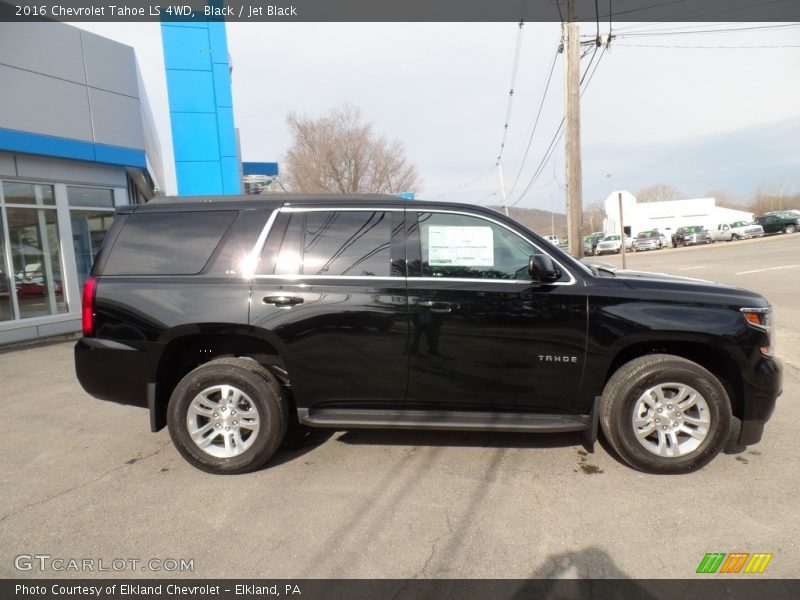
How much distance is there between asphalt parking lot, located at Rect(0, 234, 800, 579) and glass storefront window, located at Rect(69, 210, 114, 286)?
25.0 ft

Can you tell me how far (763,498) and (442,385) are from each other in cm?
218

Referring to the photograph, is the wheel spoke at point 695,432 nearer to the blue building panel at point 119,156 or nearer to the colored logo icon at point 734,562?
the colored logo icon at point 734,562

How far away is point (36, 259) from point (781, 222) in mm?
48390

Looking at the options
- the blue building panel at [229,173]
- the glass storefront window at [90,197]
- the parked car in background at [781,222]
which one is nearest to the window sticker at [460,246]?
the blue building panel at [229,173]

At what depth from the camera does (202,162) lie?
11.7 metres

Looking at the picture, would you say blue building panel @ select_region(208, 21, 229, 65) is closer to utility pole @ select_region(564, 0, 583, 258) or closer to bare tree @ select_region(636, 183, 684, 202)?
utility pole @ select_region(564, 0, 583, 258)

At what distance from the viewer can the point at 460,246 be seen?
351 cm

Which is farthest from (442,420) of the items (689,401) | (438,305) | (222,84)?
(222,84)

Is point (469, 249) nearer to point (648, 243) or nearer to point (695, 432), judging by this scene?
point (695, 432)

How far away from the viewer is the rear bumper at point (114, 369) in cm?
351

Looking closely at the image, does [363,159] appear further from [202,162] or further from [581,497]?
[581,497]

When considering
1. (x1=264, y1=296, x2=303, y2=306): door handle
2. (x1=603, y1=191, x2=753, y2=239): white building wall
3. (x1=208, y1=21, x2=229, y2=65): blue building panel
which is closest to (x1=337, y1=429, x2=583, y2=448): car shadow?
(x1=264, y1=296, x2=303, y2=306): door handle

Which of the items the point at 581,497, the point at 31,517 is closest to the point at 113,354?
the point at 31,517

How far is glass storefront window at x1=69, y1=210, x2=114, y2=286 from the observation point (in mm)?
10414
